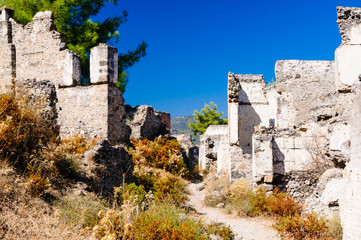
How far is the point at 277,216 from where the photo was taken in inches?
299

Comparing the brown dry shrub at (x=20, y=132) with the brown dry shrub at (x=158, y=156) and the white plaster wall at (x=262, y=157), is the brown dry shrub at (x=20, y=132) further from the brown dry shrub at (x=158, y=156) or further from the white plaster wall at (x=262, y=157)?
the brown dry shrub at (x=158, y=156)

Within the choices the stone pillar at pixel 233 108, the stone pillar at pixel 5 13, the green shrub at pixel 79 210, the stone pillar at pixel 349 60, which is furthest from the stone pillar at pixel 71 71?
the stone pillar at pixel 349 60

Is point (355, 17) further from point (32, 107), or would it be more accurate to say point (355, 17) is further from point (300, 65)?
point (32, 107)

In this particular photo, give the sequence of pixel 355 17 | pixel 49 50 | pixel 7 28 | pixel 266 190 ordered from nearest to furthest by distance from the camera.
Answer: pixel 355 17 < pixel 266 190 < pixel 49 50 < pixel 7 28

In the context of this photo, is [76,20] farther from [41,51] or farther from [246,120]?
[246,120]

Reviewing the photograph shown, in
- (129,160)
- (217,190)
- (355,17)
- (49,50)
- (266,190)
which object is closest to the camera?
(355,17)

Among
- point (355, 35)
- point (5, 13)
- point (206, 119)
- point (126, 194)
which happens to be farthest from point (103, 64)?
point (206, 119)

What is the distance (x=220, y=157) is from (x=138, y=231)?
32.1 ft

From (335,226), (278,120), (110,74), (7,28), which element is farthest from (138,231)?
(7,28)

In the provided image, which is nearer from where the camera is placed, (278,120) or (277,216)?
(277,216)

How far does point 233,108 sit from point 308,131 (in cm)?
349

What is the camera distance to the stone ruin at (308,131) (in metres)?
3.63

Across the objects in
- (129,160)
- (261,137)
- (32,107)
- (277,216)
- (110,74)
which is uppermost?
(110,74)

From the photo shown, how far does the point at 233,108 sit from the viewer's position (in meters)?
11.6
